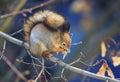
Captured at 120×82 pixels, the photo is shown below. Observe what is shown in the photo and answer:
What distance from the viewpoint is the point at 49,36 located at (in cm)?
229

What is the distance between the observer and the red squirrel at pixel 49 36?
2.27m

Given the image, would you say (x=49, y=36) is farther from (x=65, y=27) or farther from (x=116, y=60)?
(x=116, y=60)

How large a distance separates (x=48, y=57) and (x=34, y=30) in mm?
175

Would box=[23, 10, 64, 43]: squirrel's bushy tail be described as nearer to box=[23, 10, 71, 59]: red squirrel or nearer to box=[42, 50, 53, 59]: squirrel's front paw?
box=[23, 10, 71, 59]: red squirrel

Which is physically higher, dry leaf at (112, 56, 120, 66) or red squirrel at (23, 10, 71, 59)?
red squirrel at (23, 10, 71, 59)

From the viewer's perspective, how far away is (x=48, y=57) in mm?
2238

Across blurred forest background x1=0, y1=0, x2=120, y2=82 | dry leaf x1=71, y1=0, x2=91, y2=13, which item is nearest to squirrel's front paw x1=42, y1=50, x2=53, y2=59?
blurred forest background x1=0, y1=0, x2=120, y2=82

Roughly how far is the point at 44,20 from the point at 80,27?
18.2 inches

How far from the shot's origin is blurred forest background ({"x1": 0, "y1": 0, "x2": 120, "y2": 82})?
269cm

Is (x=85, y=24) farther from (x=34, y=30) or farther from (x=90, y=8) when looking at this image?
(x=34, y=30)

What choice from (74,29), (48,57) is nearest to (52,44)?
(48,57)

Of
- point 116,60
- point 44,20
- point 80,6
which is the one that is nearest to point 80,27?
point 80,6

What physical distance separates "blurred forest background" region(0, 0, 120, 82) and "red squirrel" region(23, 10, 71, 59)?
34cm

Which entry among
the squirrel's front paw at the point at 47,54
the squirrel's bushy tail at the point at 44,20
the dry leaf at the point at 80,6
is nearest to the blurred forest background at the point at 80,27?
the dry leaf at the point at 80,6
